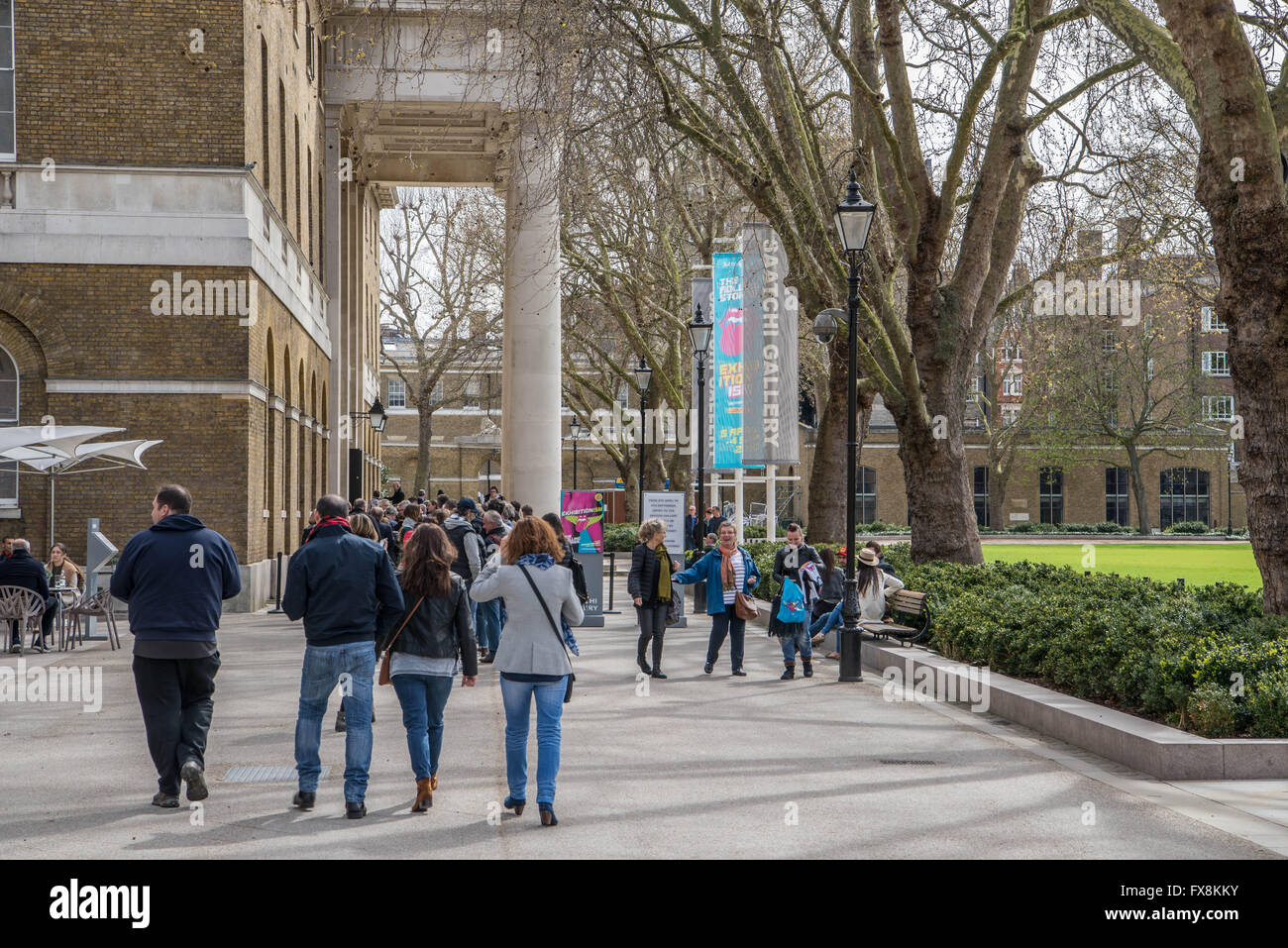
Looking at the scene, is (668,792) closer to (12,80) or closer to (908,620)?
(908,620)

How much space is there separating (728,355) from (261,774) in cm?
1728

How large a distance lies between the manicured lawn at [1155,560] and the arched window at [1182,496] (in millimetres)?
25980

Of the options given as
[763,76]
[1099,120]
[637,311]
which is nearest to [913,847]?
[763,76]

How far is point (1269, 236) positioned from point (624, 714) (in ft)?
22.6

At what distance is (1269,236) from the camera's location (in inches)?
446

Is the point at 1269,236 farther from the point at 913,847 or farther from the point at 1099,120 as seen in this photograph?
the point at 1099,120

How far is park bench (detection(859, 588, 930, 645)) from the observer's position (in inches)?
653

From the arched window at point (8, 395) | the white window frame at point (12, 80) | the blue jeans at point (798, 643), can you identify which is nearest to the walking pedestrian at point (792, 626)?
the blue jeans at point (798, 643)

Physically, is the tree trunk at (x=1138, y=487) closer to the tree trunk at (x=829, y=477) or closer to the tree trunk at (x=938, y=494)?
the tree trunk at (x=829, y=477)

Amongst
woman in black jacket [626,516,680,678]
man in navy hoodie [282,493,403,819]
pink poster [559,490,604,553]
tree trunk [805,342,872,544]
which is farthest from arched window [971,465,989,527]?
man in navy hoodie [282,493,403,819]

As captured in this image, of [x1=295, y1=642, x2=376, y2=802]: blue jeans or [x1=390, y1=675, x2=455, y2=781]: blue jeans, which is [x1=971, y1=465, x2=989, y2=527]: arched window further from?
[x1=295, y1=642, x2=376, y2=802]: blue jeans

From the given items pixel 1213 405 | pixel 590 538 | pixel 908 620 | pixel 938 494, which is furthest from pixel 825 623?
pixel 1213 405

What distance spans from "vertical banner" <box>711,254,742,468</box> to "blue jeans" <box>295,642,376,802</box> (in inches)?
676

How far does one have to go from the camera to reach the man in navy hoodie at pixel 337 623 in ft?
26.5
